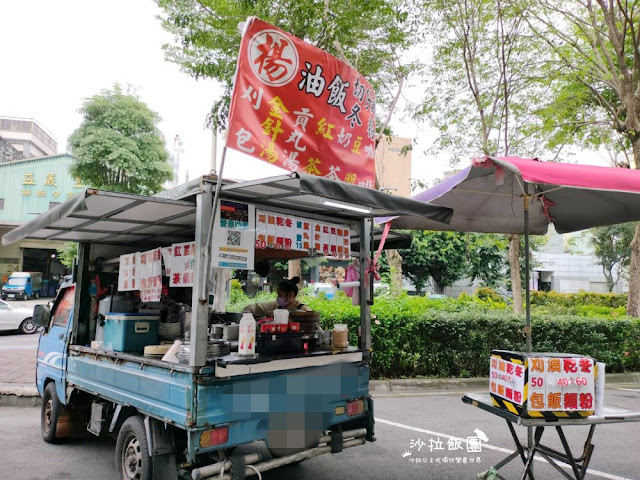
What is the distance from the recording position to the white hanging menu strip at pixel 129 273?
4930 millimetres

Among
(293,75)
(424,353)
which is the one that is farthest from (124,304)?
(424,353)

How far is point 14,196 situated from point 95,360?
102 feet

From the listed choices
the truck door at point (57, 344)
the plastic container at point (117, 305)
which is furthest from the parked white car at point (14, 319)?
the plastic container at point (117, 305)

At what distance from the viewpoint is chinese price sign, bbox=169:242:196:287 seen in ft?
13.7

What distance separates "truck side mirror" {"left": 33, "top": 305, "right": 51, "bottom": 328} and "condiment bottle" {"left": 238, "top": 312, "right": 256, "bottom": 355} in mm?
3310

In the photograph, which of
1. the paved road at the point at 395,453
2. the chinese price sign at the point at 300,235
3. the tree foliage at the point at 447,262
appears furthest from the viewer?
the tree foliage at the point at 447,262

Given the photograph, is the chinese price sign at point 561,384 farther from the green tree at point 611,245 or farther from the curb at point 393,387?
the green tree at point 611,245

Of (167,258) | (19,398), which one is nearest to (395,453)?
(167,258)

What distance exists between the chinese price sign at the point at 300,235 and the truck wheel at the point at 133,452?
173 centimetres

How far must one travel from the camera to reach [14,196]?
29.6 metres

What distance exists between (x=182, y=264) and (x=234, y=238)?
0.92m

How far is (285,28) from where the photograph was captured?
8719mm

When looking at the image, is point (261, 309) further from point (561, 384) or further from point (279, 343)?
point (561, 384)

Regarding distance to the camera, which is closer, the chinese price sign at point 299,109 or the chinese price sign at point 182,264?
the chinese price sign at point 299,109
